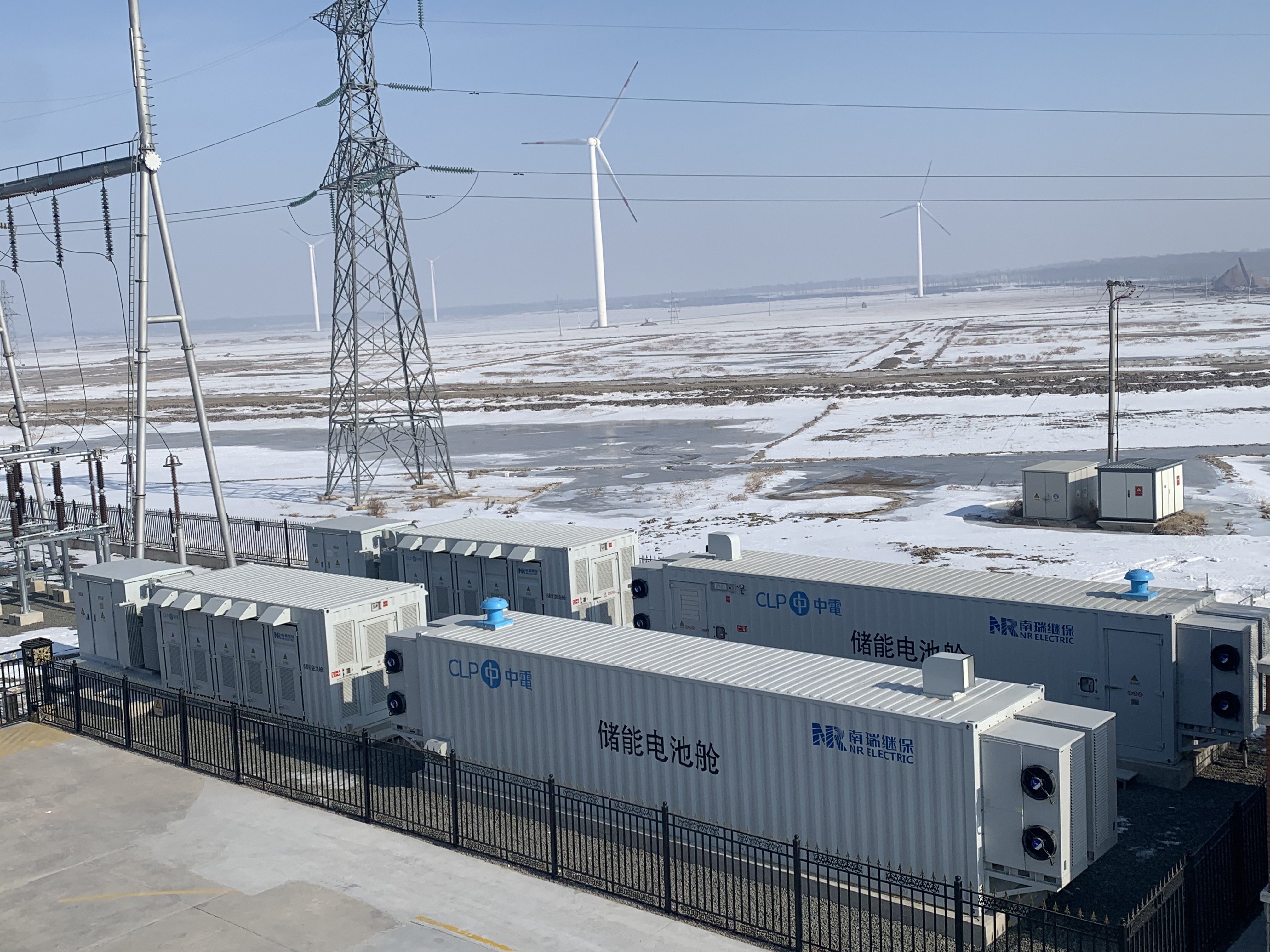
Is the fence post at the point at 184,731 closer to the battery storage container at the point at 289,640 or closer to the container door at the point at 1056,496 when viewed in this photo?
the battery storage container at the point at 289,640

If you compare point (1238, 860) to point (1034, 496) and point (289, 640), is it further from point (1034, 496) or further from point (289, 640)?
point (1034, 496)

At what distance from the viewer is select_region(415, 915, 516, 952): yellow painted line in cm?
1556

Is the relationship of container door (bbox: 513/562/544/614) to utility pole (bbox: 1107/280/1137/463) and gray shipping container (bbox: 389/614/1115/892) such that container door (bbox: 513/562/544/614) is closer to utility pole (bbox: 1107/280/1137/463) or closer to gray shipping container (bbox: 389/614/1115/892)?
gray shipping container (bbox: 389/614/1115/892)

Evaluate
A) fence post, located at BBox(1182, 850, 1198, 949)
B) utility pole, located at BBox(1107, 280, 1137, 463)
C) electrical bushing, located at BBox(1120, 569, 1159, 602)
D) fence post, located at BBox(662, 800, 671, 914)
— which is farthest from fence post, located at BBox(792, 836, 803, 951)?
utility pole, located at BBox(1107, 280, 1137, 463)

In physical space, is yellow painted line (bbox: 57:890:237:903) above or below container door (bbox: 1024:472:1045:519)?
below

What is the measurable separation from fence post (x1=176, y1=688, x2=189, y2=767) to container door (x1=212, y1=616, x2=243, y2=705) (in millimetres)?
1489

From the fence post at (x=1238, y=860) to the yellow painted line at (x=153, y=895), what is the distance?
13580 mm

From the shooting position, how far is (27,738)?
84.3 feet

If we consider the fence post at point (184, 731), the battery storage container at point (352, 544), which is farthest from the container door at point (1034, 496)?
the fence post at point (184, 731)

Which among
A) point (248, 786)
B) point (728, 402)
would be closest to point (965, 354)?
point (728, 402)

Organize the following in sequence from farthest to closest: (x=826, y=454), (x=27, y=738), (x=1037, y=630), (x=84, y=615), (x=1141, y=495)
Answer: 1. (x=826, y=454)
2. (x=1141, y=495)
3. (x=84, y=615)
4. (x=27, y=738)
5. (x=1037, y=630)

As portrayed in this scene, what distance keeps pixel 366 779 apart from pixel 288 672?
17.0 feet

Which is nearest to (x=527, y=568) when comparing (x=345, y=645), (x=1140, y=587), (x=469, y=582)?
(x=469, y=582)

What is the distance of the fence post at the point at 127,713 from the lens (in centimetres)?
2402
